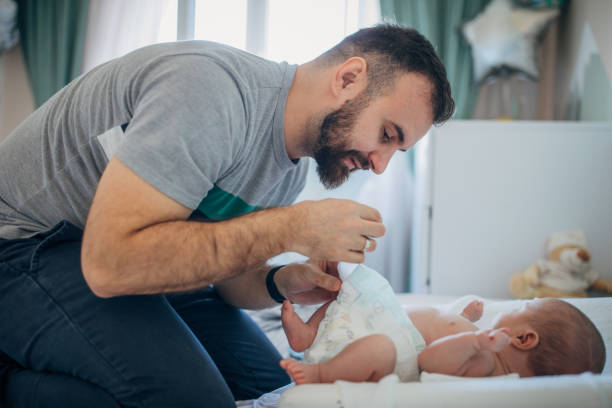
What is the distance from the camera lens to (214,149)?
902 mm

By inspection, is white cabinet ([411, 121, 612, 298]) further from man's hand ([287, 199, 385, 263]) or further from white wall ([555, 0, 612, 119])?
man's hand ([287, 199, 385, 263])

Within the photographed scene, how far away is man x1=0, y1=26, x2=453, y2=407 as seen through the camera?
0.83 m

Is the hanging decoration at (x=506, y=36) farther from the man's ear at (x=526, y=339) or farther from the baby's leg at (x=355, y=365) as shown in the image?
the baby's leg at (x=355, y=365)

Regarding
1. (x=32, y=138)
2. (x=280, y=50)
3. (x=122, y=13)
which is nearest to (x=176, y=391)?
(x=32, y=138)

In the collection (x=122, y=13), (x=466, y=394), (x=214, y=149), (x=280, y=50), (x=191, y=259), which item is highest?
(x=122, y=13)

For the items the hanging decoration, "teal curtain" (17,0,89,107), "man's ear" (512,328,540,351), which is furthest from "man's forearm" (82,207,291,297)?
"teal curtain" (17,0,89,107)

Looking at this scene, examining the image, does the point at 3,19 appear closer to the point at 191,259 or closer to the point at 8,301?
the point at 8,301

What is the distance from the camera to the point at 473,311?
1185mm

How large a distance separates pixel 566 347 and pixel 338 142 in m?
0.67

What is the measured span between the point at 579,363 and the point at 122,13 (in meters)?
2.73

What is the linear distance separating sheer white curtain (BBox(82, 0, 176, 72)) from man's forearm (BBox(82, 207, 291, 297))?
2167 mm

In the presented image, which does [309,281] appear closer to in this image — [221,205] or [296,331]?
[296,331]

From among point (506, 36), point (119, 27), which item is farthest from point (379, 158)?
point (119, 27)

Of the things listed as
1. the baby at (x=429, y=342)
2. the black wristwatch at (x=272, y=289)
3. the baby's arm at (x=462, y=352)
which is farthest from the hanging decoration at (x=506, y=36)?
the baby's arm at (x=462, y=352)
